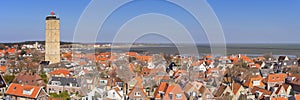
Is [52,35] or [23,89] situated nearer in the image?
[23,89]

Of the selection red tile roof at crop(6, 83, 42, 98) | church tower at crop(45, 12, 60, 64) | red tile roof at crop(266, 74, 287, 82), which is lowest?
red tile roof at crop(6, 83, 42, 98)

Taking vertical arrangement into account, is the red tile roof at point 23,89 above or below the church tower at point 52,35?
below

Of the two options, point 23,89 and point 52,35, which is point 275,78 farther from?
point 52,35

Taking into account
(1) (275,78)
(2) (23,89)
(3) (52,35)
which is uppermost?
(3) (52,35)

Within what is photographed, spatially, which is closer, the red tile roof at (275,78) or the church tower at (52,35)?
the red tile roof at (275,78)

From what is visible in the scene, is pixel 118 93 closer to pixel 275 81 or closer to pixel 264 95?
pixel 264 95

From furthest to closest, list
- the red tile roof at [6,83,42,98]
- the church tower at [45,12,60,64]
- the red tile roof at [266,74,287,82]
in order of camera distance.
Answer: the church tower at [45,12,60,64]
the red tile roof at [266,74,287,82]
the red tile roof at [6,83,42,98]

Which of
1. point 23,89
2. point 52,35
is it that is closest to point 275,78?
point 23,89

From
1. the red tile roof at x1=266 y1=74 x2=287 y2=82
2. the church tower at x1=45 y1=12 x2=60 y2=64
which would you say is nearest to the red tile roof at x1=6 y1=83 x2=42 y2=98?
the red tile roof at x1=266 y1=74 x2=287 y2=82

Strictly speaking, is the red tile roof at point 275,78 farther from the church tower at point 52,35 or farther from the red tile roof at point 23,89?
the church tower at point 52,35

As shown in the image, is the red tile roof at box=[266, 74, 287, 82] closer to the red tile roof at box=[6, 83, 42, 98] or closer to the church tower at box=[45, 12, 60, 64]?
the red tile roof at box=[6, 83, 42, 98]

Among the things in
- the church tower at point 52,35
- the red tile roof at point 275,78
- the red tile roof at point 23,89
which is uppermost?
the church tower at point 52,35

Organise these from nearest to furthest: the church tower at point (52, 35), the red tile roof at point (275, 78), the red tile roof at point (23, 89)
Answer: the red tile roof at point (23, 89) → the red tile roof at point (275, 78) → the church tower at point (52, 35)

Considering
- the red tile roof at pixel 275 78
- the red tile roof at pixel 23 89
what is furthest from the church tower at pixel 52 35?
the red tile roof at pixel 275 78
